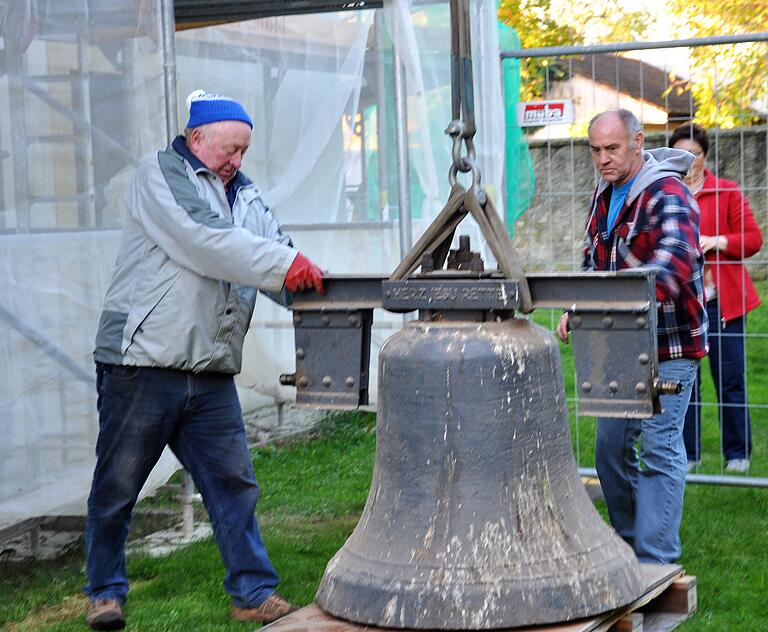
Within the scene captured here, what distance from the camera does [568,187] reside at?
726 cm

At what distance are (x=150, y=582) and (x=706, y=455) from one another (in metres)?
3.83

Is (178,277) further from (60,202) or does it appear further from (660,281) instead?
(660,281)

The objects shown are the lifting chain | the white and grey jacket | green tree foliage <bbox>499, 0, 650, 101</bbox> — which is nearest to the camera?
the lifting chain

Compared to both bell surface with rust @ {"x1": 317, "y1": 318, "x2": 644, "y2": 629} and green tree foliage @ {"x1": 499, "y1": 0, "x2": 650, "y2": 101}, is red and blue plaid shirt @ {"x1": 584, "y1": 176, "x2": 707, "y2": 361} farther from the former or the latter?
green tree foliage @ {"x1": 499, "y1": 0, "x2": 650, "y2": 101}

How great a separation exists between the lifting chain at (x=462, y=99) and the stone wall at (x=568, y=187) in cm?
340

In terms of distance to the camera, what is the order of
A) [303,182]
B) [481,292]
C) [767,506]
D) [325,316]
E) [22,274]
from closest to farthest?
[481,292]
[325,316]
[22,274]
[767,506]
[303,182]

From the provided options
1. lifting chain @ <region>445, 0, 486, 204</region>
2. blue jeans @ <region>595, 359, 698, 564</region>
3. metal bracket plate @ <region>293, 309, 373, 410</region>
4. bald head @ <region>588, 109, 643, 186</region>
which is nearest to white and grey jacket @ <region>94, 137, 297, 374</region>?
A: metal bracket plate @ <region>293, 309, 373, 410</region>

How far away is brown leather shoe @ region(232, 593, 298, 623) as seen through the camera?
4.94 m

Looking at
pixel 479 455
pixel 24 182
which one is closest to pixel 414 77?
pixel 24 182

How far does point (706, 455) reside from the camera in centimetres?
812

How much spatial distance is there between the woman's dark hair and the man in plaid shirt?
1.97 metres

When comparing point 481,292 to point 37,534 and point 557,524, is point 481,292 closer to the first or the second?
point 557,524

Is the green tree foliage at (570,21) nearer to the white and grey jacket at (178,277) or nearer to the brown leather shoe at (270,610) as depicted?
the white and grey jacket at (178,277)

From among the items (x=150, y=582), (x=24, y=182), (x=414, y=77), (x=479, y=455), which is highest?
(x=414, y=77)
